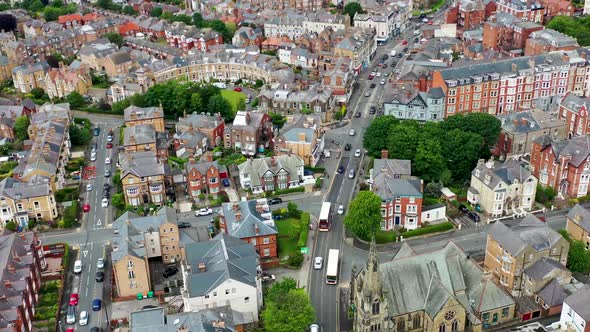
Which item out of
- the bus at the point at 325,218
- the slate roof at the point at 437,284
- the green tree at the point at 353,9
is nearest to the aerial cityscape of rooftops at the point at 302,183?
the slate roof at the point at 437,284

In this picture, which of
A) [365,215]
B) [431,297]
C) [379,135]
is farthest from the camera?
[379,135]

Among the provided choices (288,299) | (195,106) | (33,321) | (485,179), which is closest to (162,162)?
(195,106)

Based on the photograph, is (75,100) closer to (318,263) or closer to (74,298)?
(74,298)

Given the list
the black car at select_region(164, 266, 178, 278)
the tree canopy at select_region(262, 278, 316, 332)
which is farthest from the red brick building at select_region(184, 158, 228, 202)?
the tree canopy at select_region(262, 278, 316, 332)

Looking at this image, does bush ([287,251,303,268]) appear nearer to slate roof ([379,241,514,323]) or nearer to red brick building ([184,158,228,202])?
slate roof ([379,241,514,323])

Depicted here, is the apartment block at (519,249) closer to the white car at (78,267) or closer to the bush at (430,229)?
the bush at (430,229)

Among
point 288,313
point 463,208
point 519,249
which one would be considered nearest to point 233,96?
point 463,208
